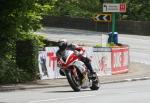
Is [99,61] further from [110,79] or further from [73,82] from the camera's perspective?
[73,82]

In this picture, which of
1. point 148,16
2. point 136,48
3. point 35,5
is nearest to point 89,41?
point 136,48

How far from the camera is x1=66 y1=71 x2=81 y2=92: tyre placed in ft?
58.2

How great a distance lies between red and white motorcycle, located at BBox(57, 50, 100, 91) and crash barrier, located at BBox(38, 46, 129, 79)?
4.14 meters

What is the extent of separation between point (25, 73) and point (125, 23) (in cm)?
3540

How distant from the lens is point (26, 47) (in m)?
21.7

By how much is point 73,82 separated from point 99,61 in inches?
294

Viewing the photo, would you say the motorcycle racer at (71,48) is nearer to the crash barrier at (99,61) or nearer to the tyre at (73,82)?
the tyre at (73,82)

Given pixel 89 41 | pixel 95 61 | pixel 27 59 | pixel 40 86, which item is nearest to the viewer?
pixel 40 86

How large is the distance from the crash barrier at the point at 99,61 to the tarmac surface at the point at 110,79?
372mm

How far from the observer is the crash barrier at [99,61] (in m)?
22.5

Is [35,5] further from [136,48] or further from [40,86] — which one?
[136,48]

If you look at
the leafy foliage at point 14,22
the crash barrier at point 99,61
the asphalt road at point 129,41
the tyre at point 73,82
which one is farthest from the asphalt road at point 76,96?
the asphalt road at point 129,41

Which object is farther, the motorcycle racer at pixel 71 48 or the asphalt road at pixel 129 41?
the asphalt road at pixel 129 41

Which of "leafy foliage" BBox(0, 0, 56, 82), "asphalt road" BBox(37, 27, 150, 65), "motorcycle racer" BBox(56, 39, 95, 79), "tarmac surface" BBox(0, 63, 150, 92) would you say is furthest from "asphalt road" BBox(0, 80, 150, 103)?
"asphalt road" BBox(37, 27, 150, 65)
